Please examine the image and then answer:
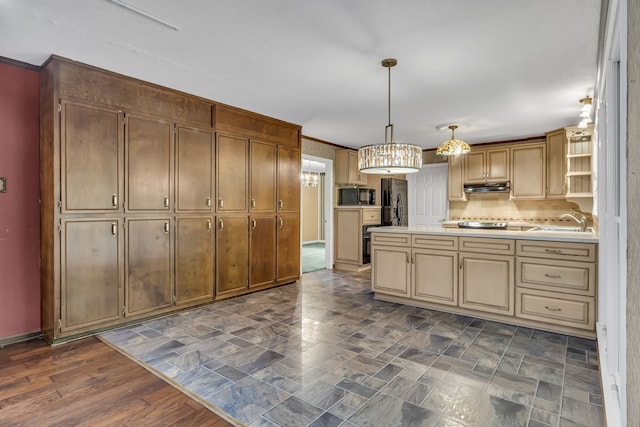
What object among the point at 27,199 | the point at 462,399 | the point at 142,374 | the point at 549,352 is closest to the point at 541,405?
the point at 462,399

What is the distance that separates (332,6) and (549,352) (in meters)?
2.96

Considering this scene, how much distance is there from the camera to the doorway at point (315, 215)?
6.48m

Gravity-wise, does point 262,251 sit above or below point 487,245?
below

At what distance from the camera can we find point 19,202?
2.93 metres

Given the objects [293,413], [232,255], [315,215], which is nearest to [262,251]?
[232,255]

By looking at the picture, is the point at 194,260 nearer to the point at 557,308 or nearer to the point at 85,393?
the point at 85,393

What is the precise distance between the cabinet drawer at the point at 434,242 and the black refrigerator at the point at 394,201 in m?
2.98

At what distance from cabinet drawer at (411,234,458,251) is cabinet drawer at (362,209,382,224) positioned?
2.41m

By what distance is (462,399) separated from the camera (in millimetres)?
2012

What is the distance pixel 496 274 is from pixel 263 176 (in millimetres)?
2986

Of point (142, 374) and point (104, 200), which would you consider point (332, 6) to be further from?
point (142, 374)

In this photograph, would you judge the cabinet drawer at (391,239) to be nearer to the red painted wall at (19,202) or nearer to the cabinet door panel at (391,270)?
the cabinet door panel at (391,270)

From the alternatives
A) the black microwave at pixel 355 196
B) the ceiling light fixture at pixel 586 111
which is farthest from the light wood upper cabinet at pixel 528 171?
the black microwave at pixel 355 196

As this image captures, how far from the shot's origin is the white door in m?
6.97
